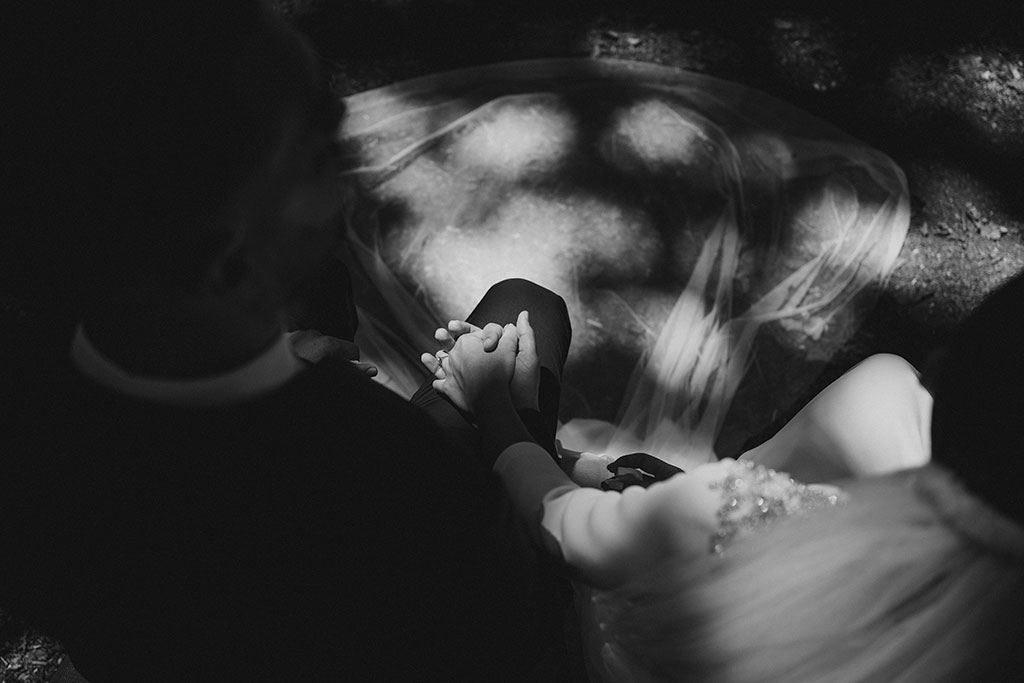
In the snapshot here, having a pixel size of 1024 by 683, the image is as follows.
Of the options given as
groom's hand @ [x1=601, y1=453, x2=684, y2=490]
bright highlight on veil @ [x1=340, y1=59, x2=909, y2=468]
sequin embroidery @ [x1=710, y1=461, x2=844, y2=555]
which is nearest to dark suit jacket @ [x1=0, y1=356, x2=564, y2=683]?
sequin embroidery @ [x1=710, y1=461, x2=844, y2=555]

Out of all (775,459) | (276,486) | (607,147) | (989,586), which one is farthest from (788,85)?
(276,486)

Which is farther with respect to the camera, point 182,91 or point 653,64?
point 653,64

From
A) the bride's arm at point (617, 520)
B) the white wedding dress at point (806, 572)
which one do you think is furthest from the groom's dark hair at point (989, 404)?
the bride's arm at point (617, 520)

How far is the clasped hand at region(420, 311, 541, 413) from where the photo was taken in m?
1.50

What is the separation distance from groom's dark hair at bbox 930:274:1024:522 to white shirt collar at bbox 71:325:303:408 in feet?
2.27

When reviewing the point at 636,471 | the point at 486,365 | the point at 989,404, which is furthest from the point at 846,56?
the point at 989,404

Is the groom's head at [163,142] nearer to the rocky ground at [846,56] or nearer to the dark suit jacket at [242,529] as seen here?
the dark suit jacket at [242,529]

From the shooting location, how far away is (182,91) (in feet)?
1.87

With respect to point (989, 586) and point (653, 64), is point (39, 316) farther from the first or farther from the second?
point (653, 64)

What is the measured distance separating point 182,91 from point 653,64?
84.5 inches

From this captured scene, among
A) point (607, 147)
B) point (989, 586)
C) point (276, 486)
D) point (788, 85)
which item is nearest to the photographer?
point (276, 486)

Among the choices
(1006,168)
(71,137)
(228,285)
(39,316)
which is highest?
(71,137)

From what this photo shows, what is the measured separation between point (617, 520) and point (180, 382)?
58 centimetres

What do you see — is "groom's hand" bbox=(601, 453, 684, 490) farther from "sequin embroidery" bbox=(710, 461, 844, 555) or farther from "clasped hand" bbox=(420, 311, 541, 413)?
"sequin embroidery" bbox=(710, 461, 844, 555)
